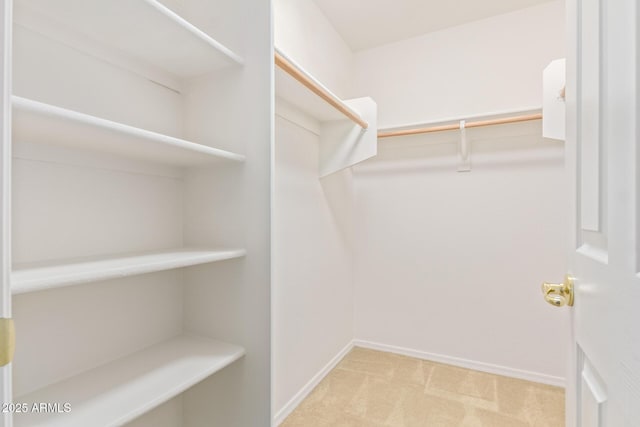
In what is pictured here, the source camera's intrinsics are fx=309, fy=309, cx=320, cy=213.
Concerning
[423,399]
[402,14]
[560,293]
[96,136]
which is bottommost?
[423,399]

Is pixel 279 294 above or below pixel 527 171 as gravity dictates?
below

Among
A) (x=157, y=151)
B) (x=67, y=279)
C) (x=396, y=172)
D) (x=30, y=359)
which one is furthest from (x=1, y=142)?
(x=396, y=172)

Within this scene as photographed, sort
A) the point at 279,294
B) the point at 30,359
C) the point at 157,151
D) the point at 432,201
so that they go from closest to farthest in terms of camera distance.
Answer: the point at 30,359 → the point at 157,151 → the point at 279,294 → the point at 432,201

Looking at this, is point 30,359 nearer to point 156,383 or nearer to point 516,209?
point 156,383

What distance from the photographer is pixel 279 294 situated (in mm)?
1546

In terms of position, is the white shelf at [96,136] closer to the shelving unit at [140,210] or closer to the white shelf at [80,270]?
the shelving unit at [140,210]

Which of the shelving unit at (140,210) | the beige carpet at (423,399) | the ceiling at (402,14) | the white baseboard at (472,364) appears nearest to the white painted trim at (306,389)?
the beige carpet at (423,399)

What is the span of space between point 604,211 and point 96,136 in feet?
3.37

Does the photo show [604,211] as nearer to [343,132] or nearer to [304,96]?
[304,96]

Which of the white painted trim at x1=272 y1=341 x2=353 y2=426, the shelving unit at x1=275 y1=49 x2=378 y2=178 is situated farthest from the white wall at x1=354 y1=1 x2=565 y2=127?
the white painted trim at x1=272 y1=341 x2=353 y2=426

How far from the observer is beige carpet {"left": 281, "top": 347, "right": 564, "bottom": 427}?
1531mm

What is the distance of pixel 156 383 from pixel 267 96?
88 centimetres

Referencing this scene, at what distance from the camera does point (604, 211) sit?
52 cm

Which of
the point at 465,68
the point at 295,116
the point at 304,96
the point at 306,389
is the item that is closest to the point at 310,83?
the point at 304,96
